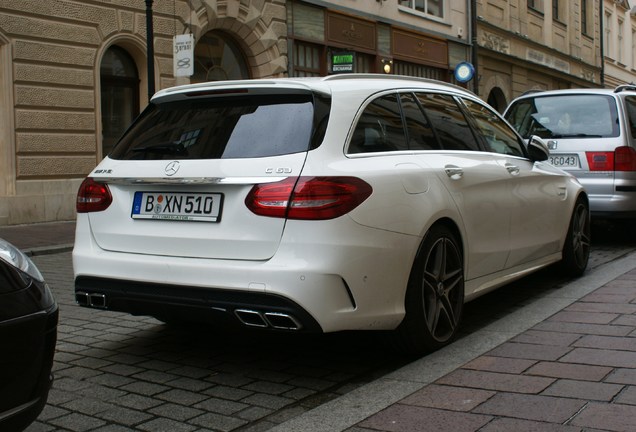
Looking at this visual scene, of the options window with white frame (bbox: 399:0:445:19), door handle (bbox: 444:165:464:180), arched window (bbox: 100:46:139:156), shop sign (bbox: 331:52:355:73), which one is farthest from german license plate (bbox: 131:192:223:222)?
window with white frame (bbox: 399:0:445:19)

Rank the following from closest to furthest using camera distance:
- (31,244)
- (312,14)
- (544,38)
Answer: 1. (31,244)
2. (312,14)
3. (544,38)

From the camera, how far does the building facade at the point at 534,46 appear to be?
2869 centimetres

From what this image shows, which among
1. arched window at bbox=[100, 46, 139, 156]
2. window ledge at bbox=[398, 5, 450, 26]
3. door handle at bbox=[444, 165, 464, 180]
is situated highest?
window ledge at bbox=[398, 5, 450, 26]

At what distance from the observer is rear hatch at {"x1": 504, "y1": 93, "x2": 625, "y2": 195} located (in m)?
9.01

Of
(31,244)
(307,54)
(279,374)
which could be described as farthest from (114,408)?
(307,54)

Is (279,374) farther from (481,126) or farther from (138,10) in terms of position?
(138,10)

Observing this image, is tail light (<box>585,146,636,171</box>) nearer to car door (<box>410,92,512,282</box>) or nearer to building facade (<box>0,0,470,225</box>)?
car door (<box>410,92,512,282</box>)

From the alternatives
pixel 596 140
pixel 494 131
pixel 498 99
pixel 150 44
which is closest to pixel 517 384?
pixel 494 131

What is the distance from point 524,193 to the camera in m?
5.79

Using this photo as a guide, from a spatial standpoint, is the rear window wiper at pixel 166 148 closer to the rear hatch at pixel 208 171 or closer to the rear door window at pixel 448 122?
the rear hatch at pixel 208 171

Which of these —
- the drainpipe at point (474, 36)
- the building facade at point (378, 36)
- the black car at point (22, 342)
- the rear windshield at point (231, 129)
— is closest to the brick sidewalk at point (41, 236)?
the rear windshield at point (231, 129)

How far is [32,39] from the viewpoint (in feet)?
44.2

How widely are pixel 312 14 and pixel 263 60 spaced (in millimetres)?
2291

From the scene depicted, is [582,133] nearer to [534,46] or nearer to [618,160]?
[618,160]
